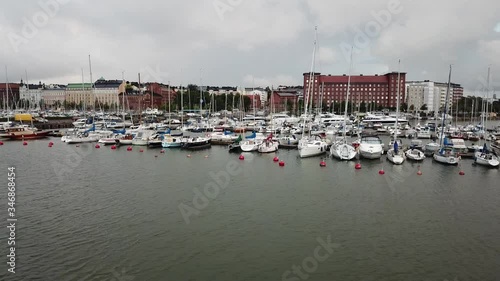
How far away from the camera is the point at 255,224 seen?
18625 mm

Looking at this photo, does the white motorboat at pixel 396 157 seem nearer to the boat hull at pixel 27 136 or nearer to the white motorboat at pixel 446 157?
the white motorboat at pixel 446 157

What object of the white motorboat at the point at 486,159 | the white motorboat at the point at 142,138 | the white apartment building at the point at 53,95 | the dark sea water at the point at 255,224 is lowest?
the dark sea water at the point at 255,224

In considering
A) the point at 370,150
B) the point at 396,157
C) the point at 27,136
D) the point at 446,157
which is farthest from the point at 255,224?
the point at 27,136

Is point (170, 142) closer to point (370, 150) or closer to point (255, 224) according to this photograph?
point (370, 150)

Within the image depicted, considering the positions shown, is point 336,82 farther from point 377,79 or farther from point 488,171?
point 488,171

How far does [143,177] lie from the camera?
Answer: 29656 mm

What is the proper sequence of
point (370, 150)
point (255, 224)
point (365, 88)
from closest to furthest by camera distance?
point (255, 224)
point (370, 150)
point (365, 88)

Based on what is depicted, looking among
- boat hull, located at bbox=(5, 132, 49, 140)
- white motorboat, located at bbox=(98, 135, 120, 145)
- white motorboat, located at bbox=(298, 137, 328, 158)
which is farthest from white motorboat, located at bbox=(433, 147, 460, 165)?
boat hull, located at bbox=(5, 132, 49, 140)

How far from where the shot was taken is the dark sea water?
14.1 meters

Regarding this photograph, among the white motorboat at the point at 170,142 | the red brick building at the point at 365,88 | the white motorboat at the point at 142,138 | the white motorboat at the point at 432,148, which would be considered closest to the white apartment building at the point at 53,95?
the red brick building at the point at 365,88

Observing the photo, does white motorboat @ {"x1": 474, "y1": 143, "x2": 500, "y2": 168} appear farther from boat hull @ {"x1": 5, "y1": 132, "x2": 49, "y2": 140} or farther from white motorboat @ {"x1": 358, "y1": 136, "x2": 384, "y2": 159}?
boat hull @ {"x1": 5, "y1": 132, "x2": 49, "y2": 140}

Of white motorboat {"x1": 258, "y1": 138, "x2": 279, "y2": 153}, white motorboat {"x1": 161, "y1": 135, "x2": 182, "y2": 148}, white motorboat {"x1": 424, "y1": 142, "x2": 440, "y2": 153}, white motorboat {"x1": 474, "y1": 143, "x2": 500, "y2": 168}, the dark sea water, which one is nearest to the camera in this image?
the dark sea water

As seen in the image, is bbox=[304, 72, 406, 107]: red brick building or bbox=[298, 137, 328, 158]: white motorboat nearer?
bbox=[298, 137, 328, 158]: white motorboat

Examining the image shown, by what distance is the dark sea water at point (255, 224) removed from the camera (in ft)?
46.3
